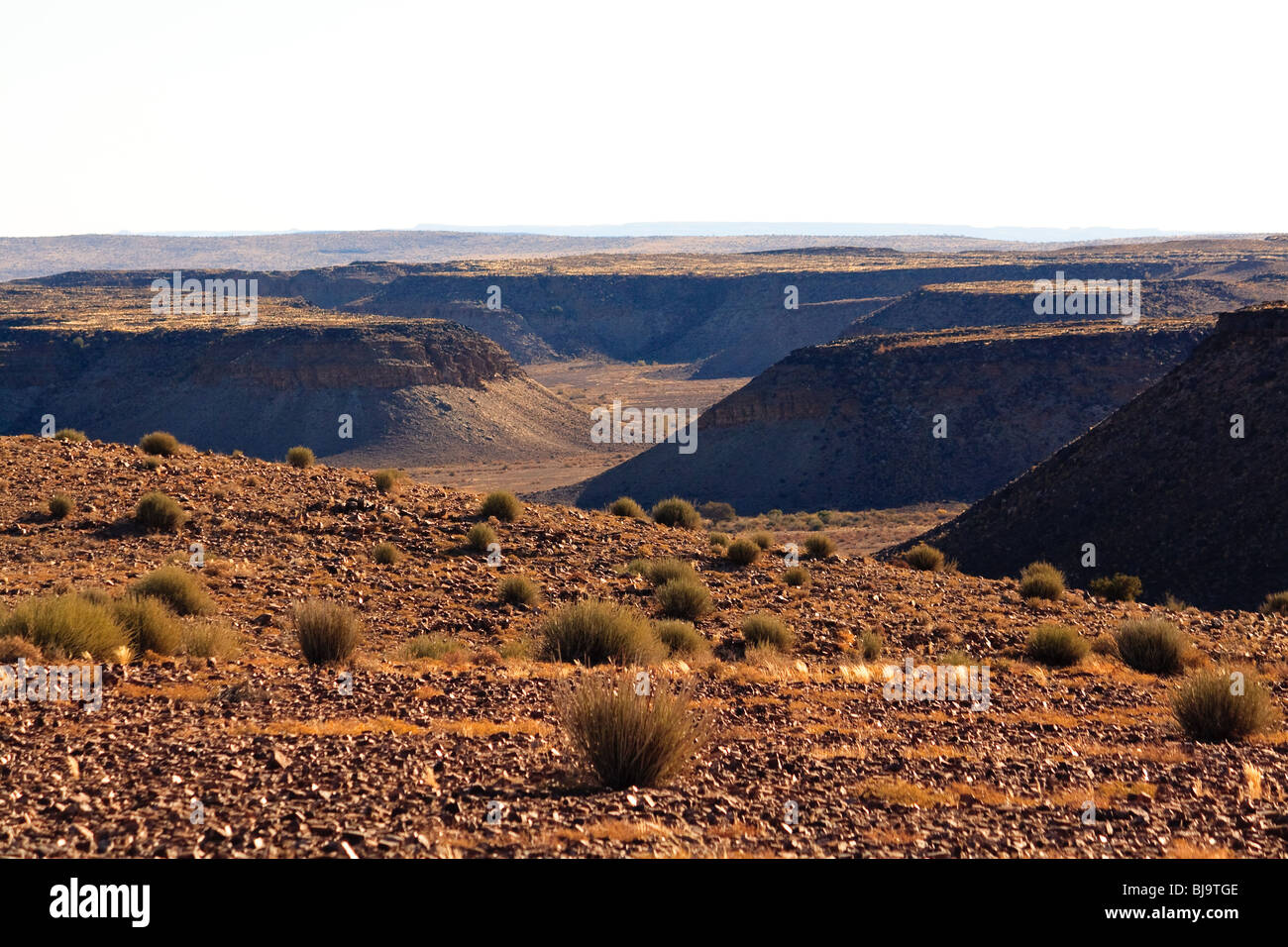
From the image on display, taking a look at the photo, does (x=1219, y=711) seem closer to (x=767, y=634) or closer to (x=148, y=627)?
(x=767, y=634)

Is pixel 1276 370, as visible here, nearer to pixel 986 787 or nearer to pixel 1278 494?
pixel 1278 494

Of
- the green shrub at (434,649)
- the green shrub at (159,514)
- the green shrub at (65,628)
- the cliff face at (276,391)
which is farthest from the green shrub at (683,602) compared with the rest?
the cliff face at (276,391)

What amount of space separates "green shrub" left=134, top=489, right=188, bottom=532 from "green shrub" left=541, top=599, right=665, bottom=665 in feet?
24.8

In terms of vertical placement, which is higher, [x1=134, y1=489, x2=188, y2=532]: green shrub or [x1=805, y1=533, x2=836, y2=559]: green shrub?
[x1=134, y1=489, x2=188, y2=532]: green shrub

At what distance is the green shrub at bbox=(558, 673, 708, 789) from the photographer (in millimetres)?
8031

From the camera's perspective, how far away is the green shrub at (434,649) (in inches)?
555

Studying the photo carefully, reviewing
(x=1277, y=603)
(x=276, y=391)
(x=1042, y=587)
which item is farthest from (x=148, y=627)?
(x=276, y=391)

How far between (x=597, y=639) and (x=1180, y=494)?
21.1 meters

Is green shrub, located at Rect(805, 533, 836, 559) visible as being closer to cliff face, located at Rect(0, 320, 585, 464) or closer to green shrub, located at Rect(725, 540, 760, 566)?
green shrub, located at Rect(725, 540, 760, 566)

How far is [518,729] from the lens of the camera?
33.1 ft

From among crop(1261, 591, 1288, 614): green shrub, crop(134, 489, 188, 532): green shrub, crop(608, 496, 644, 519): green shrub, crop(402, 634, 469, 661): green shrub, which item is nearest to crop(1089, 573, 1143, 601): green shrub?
crop(1261, 591, 1288, 614): green shrub

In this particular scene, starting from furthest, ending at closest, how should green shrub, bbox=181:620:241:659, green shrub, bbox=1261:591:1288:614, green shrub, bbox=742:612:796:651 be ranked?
green shrub, bbox=1261:591:1288:614 → green shrub, bbox=742:612:796:651 → green shrub, bbox=181:620:241:659
